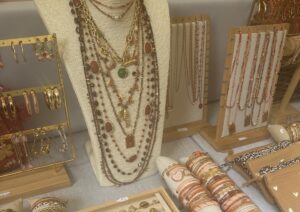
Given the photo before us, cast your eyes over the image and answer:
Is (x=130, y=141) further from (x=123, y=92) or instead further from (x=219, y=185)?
(x=219, y=185)

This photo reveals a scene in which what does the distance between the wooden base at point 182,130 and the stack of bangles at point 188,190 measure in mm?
269

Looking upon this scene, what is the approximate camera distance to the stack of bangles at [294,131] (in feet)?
3.69

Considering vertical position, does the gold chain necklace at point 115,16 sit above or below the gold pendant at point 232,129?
above

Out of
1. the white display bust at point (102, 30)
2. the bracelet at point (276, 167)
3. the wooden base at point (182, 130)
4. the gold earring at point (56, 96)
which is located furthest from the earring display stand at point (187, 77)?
the gold earring at point (56, 96)

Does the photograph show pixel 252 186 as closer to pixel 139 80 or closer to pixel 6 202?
pixel 139 80

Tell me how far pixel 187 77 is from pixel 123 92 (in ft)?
1.20

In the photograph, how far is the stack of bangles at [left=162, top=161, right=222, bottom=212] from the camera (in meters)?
0.83

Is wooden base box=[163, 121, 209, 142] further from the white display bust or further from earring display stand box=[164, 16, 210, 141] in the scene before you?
the white display bust

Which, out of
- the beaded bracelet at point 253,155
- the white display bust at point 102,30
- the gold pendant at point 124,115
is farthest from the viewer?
the beaded bracelet at point 253,155

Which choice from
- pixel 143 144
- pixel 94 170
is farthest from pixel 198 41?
pixel 94 170

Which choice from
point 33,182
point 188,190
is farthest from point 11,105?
point 188,190

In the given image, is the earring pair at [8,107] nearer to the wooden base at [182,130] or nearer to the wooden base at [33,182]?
the wooden base at [33,182]

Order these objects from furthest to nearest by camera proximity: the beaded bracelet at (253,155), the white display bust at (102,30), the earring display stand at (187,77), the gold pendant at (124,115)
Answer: the earring display stand at (187,77)
the beaded bracelet at (253,155)
the gold pendant at (124,115)
the white display bust at (102,30)

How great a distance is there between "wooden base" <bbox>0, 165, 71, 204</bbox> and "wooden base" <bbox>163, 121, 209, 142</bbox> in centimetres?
39
